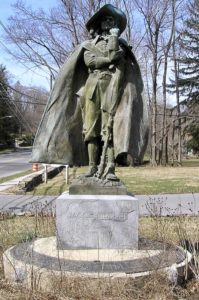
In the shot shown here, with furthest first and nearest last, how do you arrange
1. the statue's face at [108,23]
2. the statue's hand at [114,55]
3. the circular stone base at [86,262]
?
the statue's face at [108,23]
the statue's hand at [114,55]
the circular stone base at [86,262]

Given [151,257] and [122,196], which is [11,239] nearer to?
[122,196]

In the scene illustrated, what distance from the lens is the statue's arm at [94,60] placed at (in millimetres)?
6141

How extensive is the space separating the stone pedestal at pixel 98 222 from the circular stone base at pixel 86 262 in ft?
0.34

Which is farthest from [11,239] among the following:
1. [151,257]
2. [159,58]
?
[159,58]

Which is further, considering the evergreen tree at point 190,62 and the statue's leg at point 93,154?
the evergreen tree at point 190,62

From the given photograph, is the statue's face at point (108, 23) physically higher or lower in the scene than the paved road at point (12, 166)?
higher

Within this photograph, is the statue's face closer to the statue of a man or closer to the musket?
the statue of a man

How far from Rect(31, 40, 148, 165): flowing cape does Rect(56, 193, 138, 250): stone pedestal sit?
32.3 inches

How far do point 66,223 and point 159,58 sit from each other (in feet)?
108

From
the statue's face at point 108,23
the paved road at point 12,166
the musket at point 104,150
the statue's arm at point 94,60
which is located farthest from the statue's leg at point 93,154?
the paved road at point 12,166

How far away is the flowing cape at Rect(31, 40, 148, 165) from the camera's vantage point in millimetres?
6359

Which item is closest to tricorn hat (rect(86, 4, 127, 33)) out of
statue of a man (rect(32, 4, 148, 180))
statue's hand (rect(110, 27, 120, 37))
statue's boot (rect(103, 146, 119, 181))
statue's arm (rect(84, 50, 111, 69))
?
statue of a man (rect(32, 4, 148, 180))

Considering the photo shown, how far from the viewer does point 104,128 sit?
6.24 meters

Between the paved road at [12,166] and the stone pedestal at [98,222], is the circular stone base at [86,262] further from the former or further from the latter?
the paved road at [12,166]
